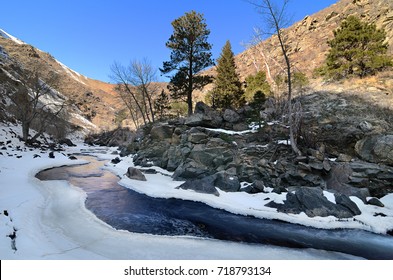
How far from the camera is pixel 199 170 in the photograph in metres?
15.4

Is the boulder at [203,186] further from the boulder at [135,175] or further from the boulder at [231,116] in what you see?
the boulder at [231,116]

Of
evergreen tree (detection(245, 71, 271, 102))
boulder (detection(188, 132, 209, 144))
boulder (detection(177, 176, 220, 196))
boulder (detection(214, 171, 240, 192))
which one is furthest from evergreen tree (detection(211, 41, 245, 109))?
boulder (detection(177, 176, 220, 196))

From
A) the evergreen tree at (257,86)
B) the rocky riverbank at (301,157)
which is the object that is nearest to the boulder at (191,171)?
the rocky riverbank at (301,157)

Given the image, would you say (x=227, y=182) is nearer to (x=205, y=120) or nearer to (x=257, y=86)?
(x=205, y=120)

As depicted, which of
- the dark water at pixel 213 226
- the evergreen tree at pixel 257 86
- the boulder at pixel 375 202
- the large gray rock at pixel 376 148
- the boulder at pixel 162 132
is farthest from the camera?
the evergreen tree at pixel 257 86

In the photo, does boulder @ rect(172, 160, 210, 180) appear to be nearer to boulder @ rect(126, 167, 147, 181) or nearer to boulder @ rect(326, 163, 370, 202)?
boulder @ rect(126, 167, 147, 181)

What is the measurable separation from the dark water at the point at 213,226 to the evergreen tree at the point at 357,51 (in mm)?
18947

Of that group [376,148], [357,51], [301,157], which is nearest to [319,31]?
[357,51]

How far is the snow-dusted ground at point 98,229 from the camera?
20.4 feet

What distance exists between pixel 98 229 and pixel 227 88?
22.6 metres

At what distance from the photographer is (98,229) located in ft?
26.3

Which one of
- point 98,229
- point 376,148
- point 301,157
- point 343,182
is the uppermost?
point 376,148
